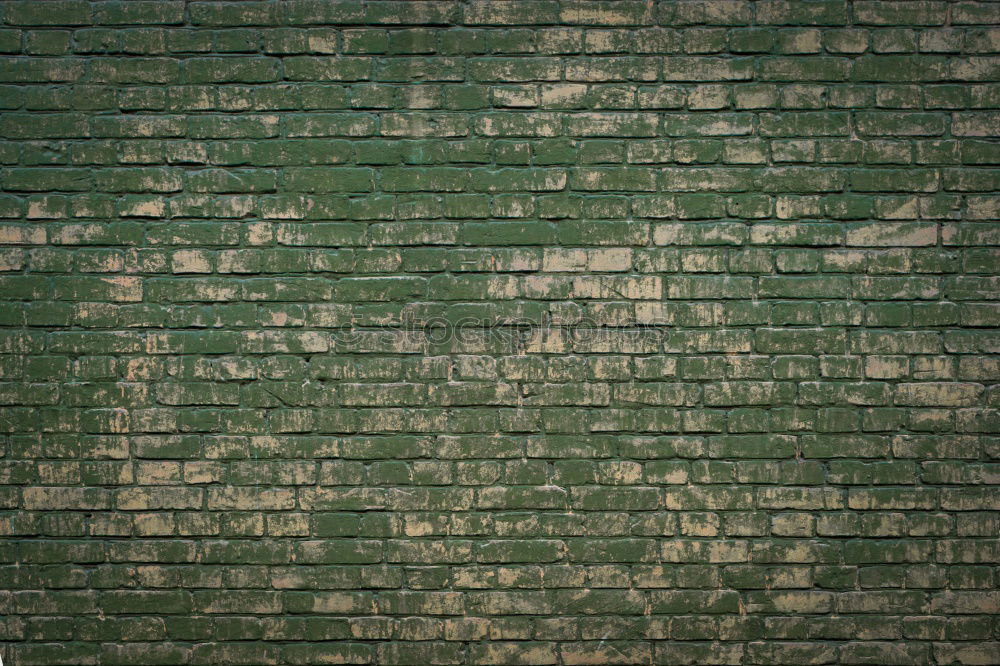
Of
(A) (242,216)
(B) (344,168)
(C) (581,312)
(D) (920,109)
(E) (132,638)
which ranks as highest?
(D) (920,109)

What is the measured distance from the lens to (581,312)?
2.50 metres

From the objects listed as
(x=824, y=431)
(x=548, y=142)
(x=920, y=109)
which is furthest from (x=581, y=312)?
(x=920, y=109)

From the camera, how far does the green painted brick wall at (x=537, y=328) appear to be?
8.18 feet

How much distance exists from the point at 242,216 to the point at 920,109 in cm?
285

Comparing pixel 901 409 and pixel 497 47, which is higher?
pixel 497 47

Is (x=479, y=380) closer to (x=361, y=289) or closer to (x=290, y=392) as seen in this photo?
(x=361, y=289)

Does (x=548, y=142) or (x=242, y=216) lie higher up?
(x=548, y=142)

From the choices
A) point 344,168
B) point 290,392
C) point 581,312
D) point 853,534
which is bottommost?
point 853,534

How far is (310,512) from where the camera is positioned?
2.50 meters

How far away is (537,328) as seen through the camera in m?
2.50

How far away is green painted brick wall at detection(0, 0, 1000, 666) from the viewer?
8.18ft

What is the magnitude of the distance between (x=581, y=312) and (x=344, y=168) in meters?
1.15

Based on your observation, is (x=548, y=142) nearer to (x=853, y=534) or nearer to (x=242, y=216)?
(x=242, y=216)

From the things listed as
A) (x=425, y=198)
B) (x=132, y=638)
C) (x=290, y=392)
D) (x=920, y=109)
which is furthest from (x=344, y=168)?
(x=920, y=109)
